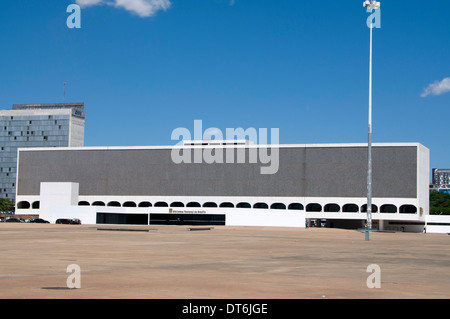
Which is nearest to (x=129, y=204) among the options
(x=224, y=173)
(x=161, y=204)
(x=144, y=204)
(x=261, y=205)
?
(x=144, y=204)

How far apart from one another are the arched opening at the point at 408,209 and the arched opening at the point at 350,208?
8952 millimetres

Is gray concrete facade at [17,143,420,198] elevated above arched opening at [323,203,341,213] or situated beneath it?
elevated above

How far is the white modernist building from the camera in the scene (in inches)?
4875

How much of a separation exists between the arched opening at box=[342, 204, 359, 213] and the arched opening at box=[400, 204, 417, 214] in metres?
8.95

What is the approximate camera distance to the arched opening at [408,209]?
12344 cm

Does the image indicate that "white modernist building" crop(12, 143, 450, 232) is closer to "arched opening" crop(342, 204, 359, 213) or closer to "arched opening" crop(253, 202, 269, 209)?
"arched opening" crop(253, 202, 269, 209)

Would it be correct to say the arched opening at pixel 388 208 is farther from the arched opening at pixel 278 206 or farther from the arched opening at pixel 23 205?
the arched opening at pixel 23 205

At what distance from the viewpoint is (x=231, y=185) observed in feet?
437

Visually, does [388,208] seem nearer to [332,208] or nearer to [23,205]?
[332,208]

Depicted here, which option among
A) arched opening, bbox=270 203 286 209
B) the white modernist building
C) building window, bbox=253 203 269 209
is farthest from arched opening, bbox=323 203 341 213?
building window, bbox=253 203 269 209

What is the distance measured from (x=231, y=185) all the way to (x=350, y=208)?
25.9 m

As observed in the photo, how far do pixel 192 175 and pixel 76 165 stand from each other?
2874 cm
